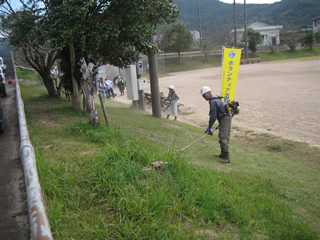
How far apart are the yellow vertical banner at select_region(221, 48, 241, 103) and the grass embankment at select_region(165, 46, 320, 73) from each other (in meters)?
37.5

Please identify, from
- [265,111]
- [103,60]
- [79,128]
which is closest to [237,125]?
[265,111]

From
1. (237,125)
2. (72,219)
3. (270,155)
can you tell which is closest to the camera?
(72,219)

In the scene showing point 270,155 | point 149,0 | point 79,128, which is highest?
point 149,0

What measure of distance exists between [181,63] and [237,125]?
39.3 m

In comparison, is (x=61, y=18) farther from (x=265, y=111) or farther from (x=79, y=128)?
(x=265, y=111)

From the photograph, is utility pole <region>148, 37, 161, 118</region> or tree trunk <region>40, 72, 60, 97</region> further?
tree trunk <region>40, 72, 60, 97</region>

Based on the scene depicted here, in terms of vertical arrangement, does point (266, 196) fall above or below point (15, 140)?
below

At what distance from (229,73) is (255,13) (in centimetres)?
14147

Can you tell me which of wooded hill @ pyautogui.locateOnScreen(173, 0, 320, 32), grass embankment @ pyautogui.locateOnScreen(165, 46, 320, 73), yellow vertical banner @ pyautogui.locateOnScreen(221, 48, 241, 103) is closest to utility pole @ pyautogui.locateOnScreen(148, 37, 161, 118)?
yellow vertical banner @ pyautogui.locateOnScreen(221, 48, 241, 103)

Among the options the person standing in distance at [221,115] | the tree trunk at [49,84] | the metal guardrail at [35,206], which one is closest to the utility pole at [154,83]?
the tree trunk at [49,84]

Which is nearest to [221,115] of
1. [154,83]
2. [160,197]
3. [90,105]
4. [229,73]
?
[229,73]

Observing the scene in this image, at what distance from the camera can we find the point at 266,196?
502cm

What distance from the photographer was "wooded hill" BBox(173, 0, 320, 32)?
328 ft

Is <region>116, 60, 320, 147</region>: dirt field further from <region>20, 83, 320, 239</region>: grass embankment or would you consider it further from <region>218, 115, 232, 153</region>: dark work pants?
<region>20, 83, 320, 239</region>: grass embankment
